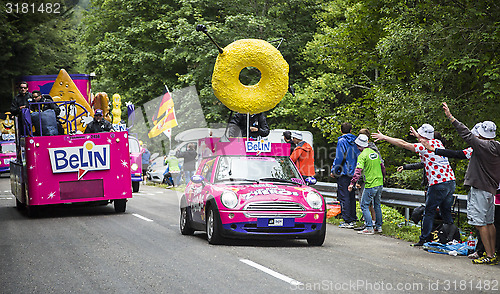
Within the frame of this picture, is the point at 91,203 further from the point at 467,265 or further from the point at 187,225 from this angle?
the point at 467,265

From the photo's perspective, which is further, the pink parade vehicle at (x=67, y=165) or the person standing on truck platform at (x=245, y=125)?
the pink parade vehicle at (x=67, y=165)

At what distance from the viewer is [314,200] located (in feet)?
37.2

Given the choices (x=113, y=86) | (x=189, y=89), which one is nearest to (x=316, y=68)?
(x=189, y=89)

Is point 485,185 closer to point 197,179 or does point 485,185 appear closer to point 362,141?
point 362,141

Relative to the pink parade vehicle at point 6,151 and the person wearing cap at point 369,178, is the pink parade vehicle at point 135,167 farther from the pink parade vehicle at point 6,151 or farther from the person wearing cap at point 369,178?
the pink parade vehicle at point 6,151

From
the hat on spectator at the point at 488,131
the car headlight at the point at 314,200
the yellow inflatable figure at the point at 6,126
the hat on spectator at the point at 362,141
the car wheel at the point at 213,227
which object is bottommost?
the car wheel at the point at 213,227

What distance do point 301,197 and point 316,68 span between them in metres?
24.2

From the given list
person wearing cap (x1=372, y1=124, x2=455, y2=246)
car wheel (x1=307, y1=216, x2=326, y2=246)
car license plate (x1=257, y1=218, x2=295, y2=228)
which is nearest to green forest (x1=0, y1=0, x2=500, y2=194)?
person wearing cap (x1=372, y1=124, x2=455, y2=246)

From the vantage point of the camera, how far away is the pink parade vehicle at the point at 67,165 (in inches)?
608

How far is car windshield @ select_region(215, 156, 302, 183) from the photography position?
1193 cm

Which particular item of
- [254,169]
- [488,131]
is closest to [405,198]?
[254,169]

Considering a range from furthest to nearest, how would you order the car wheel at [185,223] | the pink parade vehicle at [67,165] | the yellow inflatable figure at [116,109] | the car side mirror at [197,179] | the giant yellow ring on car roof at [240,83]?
the yellow inflatable figure at [116,109] → the pink parade vehicle at [67,165] → the giant yellow ring on car roof at [240,83] → the car wheel at [185,223] → the car side mirror at [197,179]

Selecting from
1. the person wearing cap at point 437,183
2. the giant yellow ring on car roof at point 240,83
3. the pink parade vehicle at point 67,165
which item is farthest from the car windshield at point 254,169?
the pink parade vehicle at point 67,165

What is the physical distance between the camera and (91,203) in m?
17.3
